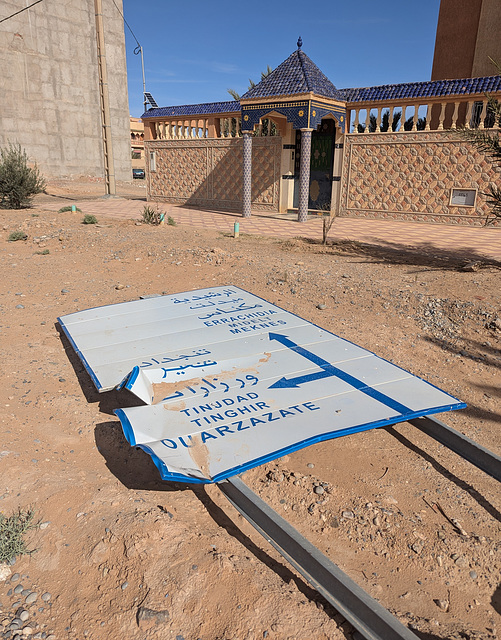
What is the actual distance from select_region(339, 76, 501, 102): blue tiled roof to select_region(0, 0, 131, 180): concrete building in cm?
1209

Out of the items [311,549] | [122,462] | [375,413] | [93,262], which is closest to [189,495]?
[122,462]

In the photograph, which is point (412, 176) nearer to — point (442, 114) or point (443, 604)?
point (442, 114)

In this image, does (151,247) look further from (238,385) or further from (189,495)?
(189,495)

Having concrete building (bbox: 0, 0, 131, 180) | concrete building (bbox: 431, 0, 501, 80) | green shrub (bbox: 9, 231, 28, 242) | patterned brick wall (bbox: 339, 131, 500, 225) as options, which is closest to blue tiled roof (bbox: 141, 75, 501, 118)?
patterned brick wall (bbox: 339, 131, 500, 225)

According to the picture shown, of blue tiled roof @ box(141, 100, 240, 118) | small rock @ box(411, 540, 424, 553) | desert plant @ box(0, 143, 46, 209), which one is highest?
blue tiled roof @ box(141, 100, 240, 118)

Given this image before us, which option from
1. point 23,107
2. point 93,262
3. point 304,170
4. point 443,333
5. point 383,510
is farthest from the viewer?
point 23,107

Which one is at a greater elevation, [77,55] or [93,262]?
[77,55]

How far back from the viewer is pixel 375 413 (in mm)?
2637

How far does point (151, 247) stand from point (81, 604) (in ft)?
20.0

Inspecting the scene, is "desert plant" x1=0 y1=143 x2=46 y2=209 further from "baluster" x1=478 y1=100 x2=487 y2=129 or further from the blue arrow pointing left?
the blue arrow pointing left

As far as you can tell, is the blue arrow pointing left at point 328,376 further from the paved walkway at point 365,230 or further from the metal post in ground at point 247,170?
the metal post in ground at point 247,170

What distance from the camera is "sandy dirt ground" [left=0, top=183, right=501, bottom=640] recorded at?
6.06 feet

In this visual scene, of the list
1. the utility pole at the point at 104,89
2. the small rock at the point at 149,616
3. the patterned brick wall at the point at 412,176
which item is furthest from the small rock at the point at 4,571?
the utility pole at the point at 104,89

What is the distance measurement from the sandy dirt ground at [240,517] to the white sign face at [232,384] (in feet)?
1.11
